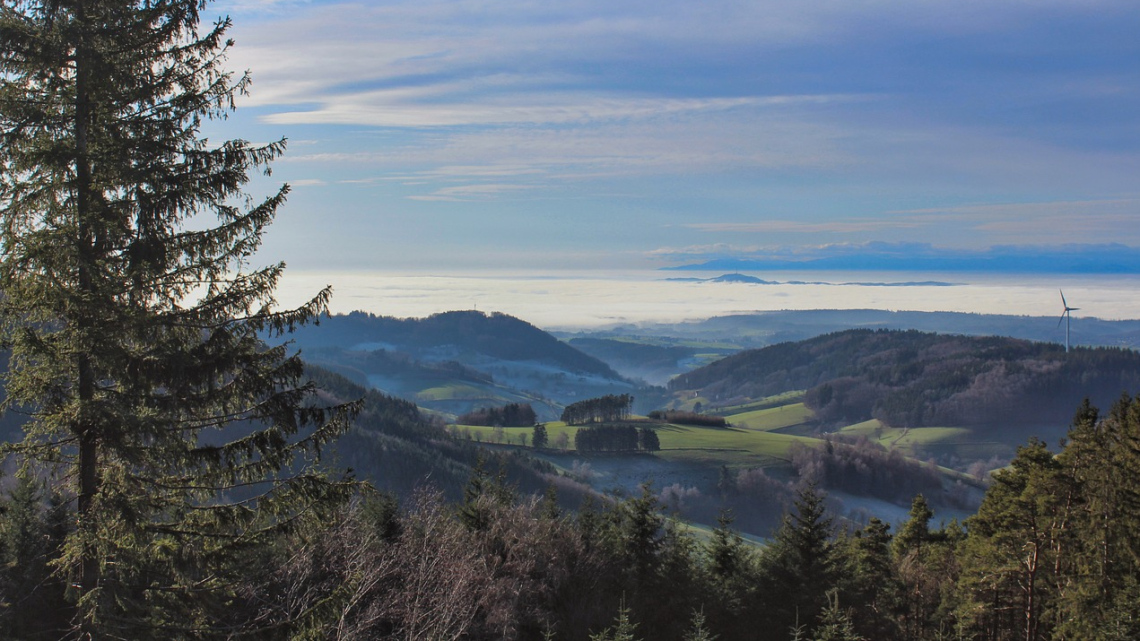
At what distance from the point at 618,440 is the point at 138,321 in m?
181

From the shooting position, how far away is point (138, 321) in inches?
487

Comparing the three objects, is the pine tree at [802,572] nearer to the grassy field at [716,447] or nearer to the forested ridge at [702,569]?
the forested ridge at [702,569]

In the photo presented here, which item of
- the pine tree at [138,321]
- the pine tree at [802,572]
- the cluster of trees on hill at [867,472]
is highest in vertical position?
the pine tree at [138,321]

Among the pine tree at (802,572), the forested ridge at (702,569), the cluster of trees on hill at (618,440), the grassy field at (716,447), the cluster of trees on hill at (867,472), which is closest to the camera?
the forested ridge at (702,569)

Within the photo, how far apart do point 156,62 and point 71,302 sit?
4.39m

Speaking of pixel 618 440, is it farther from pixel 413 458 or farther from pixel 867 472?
pixel 867 472

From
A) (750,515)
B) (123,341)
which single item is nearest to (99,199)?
(123,341)

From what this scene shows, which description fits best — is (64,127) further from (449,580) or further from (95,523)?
(449,580)

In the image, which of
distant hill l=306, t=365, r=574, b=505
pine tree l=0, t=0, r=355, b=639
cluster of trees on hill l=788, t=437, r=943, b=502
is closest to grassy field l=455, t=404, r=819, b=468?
cluster of trees on hill l=788, t=437, r=943, b=502

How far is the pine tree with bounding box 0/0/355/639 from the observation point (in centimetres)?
1193

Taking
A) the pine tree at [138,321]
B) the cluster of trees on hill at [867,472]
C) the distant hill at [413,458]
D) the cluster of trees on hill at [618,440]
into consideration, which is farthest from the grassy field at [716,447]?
the pine tree at [138,321]

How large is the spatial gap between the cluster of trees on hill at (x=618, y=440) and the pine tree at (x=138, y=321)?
177352mm

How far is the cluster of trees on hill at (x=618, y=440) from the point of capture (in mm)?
188750

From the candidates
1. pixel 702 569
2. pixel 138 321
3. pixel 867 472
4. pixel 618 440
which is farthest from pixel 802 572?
pixel 618 440
